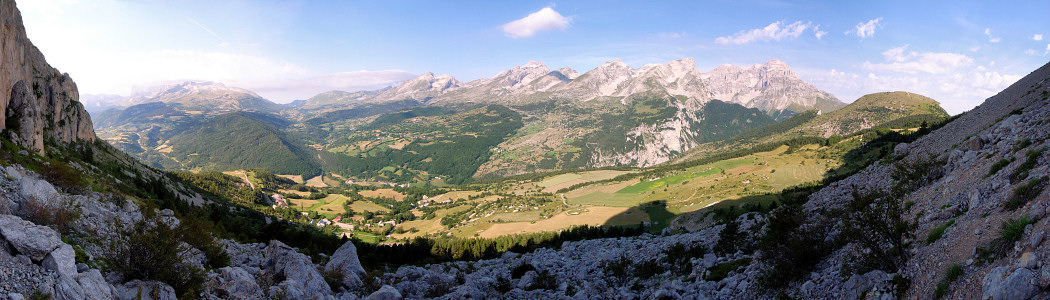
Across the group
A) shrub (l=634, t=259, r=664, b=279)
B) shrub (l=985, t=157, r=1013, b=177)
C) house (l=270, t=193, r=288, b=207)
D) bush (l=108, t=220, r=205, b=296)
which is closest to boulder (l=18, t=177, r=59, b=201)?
bush (l=108, t=220, r=205, b=296)

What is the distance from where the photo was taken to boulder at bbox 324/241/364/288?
23453 mm

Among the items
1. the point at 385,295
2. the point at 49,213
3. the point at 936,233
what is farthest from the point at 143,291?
the point at 936,233

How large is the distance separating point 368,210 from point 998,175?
165255 millimetres

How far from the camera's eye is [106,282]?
1201 cm

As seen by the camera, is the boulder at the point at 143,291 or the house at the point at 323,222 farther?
the house at the point at 323,222

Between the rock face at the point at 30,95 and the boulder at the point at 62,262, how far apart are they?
3966 cm

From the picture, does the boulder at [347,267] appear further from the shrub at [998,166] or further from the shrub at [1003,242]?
the shrub at [998,166]

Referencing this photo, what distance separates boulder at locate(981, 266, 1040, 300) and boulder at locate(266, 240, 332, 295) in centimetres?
2268

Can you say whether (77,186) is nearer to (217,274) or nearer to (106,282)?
(217,274)

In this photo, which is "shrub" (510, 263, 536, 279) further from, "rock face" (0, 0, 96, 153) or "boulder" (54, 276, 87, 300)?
"rock face" (0, 0, 96, 153)

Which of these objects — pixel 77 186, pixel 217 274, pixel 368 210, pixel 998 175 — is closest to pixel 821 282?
pixel 998 175

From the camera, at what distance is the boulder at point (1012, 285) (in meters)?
7.39

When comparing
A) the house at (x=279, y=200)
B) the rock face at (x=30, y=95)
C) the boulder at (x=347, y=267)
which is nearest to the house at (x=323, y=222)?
the house at (x=279, y=200)

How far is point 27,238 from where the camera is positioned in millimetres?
10453
